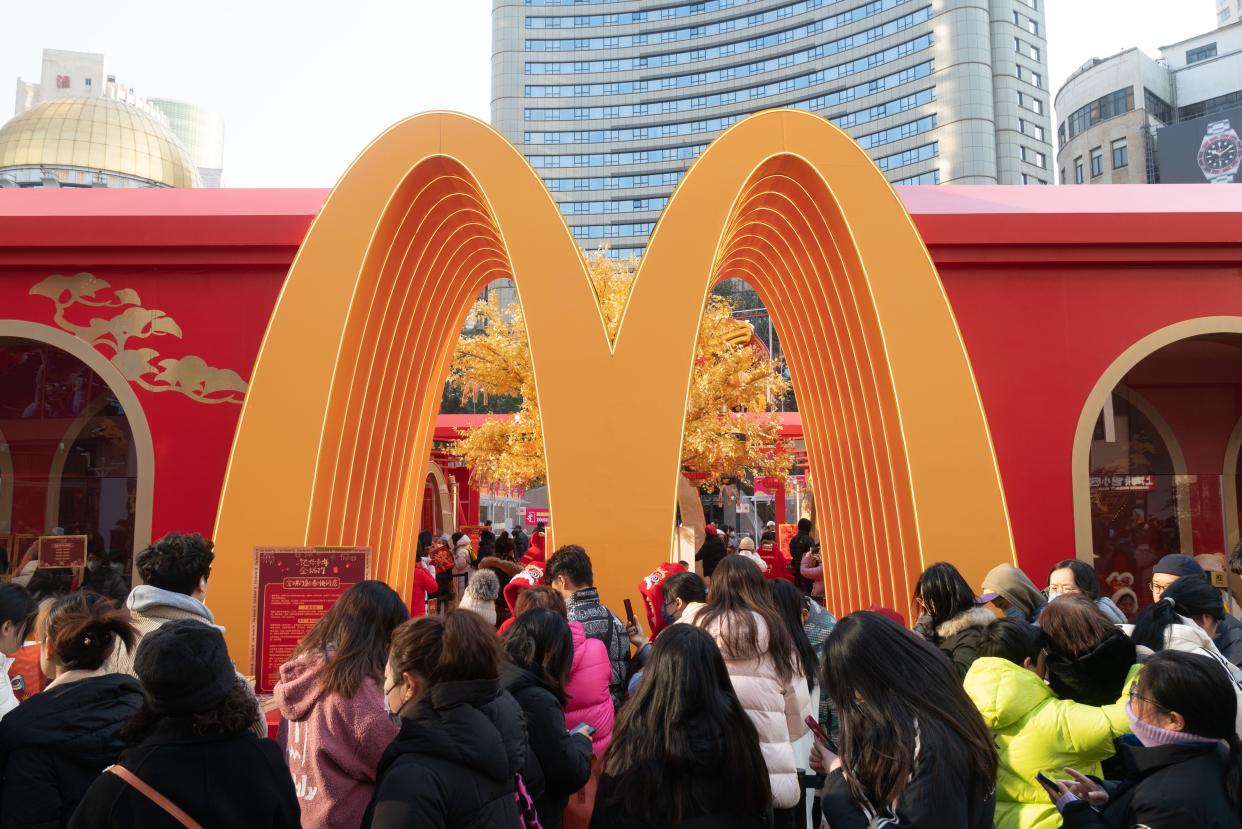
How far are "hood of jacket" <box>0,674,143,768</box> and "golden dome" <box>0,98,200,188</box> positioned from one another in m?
28.0

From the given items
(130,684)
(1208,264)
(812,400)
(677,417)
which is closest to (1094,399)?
(1208,264)

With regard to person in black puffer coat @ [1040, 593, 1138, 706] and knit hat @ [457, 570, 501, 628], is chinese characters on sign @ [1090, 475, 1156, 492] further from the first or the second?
person in black puffer coat @ [1040, 593, 1138, 706]

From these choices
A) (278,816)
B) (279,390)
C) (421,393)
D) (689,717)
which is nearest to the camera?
(278,816)

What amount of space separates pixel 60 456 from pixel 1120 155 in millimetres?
50537

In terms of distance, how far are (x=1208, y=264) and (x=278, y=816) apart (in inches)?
403

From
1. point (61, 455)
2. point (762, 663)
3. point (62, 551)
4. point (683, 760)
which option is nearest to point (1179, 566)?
point (762, 663)

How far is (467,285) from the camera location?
35.6 feet

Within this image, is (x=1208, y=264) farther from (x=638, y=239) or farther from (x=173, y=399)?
(x=638, y=239)

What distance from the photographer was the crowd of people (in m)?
2.25

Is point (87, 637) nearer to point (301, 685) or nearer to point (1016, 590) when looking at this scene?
point (301, 685)

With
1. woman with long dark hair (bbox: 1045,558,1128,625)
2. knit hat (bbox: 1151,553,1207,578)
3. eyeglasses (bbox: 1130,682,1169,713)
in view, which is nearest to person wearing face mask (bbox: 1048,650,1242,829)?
eyeglasses (bbox: 1130,682,1169,713)

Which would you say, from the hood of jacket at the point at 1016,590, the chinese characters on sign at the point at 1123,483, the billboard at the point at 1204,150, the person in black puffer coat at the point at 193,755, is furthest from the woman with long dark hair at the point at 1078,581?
the billboard at the point at 1204,150

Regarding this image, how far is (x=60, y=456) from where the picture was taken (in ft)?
36.4

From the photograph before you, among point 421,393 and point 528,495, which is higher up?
point 421,393
